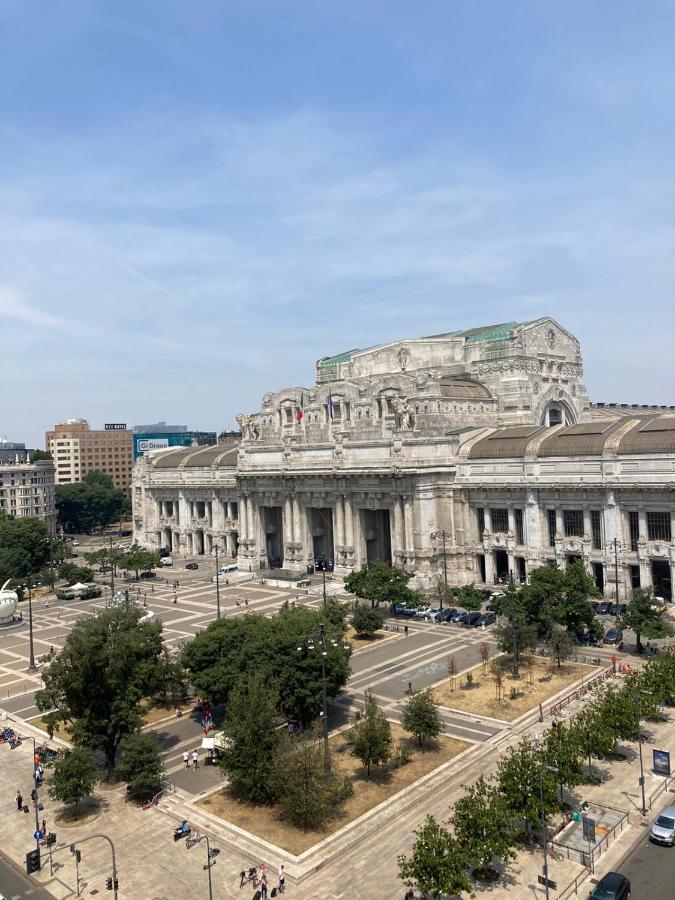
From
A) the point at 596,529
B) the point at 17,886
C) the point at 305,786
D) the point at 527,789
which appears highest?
the point at 596,529

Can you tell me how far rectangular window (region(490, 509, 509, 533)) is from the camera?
3735 inches

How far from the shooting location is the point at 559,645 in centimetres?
5819

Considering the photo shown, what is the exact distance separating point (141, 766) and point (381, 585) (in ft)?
138

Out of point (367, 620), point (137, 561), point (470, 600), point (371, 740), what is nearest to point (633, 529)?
point (470, 600)

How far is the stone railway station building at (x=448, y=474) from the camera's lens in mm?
82875

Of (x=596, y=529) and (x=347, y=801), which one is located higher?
(x=596, y=529)

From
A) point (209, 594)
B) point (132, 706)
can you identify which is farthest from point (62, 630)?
point (132, 706)

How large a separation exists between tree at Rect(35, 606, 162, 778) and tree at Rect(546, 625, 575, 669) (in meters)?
31.4

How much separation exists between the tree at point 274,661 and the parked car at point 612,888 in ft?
70.3

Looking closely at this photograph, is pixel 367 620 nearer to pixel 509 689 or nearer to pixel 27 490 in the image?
pixel 509 689

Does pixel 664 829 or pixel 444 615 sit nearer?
pixel 664 829

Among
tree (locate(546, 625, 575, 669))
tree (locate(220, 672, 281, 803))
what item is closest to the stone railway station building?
tree (locate(546, 625, 575, 669))

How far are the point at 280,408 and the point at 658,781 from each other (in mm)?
91608

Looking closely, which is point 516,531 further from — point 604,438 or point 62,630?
point 62,630
